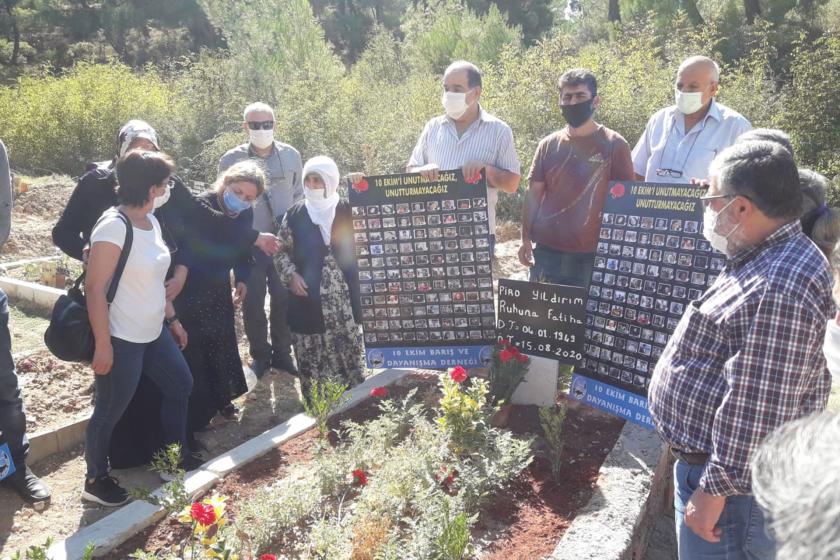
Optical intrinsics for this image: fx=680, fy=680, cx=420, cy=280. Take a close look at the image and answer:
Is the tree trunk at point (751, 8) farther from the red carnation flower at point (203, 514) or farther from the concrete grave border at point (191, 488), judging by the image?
the red carnation flower at point (203, 514)

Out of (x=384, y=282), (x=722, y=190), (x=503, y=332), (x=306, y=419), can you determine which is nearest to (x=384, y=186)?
(x=384, y=282)

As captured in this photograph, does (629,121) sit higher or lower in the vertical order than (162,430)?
higher

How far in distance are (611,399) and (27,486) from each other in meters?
3.27

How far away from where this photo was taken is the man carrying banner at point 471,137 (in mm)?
4504

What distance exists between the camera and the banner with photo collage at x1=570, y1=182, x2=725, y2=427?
356cm

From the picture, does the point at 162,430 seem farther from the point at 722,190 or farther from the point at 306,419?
the point at 722,190

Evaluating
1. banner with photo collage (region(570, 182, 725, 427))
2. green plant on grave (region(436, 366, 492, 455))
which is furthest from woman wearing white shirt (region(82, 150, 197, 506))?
banner with photo collage (region(570, 182, 725, 427))

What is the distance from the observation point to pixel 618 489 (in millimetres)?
3152

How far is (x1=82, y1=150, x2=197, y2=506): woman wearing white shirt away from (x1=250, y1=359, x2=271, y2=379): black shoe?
1.80 meters

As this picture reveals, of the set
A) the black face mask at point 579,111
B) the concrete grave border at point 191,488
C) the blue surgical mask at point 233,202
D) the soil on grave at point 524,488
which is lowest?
the soil on grave at point 524,488

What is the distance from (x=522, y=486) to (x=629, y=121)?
347 inches

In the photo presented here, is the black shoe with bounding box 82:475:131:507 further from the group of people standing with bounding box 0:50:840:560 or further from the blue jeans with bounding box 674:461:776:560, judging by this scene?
the blue jeans with bounding box 674:461:776:560

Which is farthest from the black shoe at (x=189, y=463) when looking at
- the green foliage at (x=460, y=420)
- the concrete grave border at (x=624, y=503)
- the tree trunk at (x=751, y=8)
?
the tree trunk at (x=751, y=8)

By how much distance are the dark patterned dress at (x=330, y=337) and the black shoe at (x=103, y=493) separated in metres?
1.48
